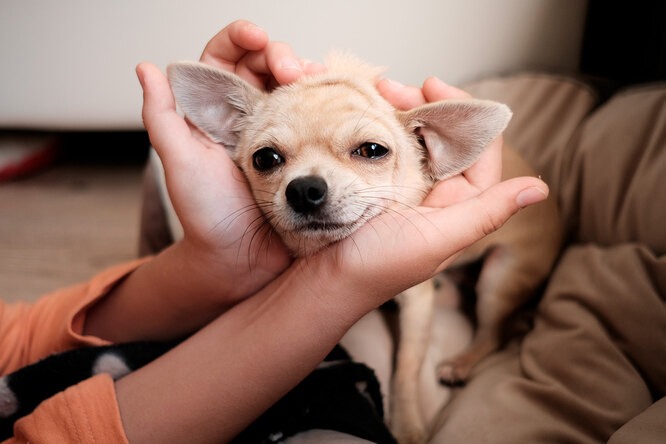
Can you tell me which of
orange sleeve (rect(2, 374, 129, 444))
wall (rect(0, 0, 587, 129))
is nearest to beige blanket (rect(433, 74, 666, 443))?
wall (rect(0, 0, 587, 129))

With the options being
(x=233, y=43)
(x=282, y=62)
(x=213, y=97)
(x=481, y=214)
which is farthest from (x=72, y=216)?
(x=481, y=214)

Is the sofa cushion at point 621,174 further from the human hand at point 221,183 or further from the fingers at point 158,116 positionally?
the fingers at point 158,116

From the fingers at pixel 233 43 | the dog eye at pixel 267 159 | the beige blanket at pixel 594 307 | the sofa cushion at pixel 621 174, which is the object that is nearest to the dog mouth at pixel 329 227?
the dog eye at pixel 267 159

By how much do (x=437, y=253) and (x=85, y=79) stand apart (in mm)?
2699

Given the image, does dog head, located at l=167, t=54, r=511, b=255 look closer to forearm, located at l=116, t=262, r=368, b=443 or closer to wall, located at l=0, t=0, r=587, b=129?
forearm, located at l=116, t=262, r=368, b=443

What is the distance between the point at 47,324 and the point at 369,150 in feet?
3.94

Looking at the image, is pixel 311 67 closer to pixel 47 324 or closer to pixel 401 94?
pixel 401 94

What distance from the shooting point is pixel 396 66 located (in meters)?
1.92

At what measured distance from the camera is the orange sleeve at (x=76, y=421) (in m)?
1.01

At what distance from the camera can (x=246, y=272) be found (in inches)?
53.0

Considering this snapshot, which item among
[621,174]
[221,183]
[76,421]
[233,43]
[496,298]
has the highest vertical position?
[233,43]

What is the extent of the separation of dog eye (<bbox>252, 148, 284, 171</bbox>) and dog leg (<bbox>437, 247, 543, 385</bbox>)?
101cm

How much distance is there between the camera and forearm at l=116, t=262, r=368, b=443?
105cm

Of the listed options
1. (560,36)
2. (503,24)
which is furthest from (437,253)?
(560,36)
